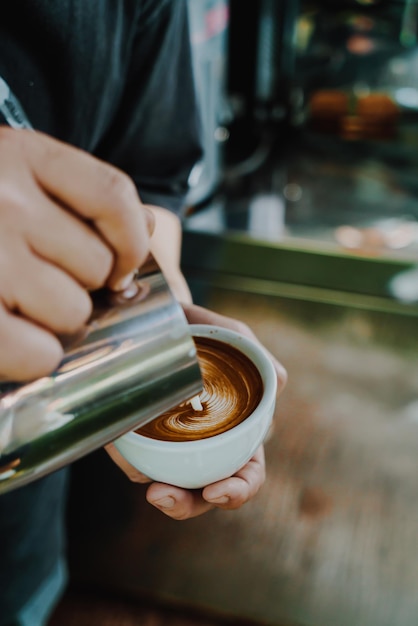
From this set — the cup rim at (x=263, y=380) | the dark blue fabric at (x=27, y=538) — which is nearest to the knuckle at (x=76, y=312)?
the cup rim at (x=263, y=380)

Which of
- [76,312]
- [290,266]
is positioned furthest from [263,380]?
[290,266]

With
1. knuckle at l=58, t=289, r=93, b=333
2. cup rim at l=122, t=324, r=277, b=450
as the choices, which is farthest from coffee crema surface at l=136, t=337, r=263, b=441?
knuckle at l=58, t=289, r=93, b=333

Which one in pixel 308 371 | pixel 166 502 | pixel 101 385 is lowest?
pixel 308 371

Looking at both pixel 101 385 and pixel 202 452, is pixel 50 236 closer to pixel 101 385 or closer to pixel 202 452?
pixel 101 385

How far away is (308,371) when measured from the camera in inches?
50.1

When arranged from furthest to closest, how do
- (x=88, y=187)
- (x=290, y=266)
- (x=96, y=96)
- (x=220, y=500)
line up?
(x=290, y=266) < (x=96, y=96) < (x=220, y=500) < (x=88, y=187)

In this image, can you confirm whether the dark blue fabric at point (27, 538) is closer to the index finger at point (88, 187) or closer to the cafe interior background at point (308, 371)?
the cafe interior background at point (308, 371)

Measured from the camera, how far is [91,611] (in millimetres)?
1677

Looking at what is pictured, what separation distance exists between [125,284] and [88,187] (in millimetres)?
111

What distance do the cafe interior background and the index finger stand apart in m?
0.77

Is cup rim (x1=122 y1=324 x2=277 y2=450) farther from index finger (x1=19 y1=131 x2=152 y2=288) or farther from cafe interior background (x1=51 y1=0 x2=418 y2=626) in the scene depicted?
cafe interior background (x1=51 y1=0 x2=418 y2=626)

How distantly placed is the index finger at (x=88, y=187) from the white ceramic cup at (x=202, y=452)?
0.88ft

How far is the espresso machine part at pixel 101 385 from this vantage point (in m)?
0.48

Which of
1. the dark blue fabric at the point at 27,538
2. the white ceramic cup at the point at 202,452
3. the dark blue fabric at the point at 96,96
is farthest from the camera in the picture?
the dark blue fabric at the point at 27,538
